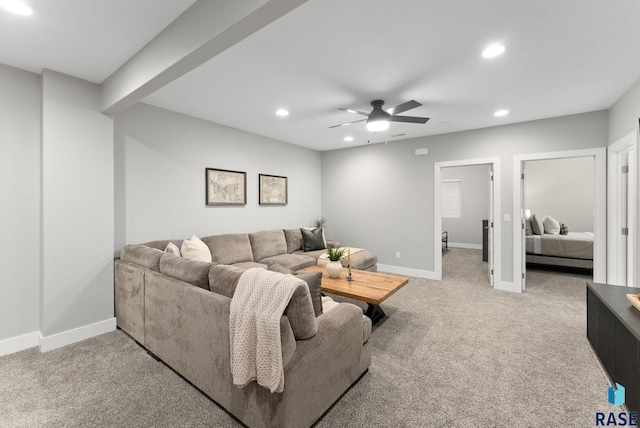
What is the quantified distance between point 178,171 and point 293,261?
2.10 meters

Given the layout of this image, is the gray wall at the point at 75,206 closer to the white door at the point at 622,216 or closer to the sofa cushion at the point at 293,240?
the sofa cushion at the point at 293,240

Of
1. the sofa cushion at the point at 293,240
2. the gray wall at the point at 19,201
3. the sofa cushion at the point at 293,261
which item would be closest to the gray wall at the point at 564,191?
the sofa cushion at the point at 293,240

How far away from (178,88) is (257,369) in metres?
2.96

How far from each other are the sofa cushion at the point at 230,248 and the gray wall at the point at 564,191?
7.61 metres

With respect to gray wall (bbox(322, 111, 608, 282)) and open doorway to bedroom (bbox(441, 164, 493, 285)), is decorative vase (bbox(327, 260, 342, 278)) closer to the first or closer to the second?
gray wall (bbox(322, 111, 608, 282))

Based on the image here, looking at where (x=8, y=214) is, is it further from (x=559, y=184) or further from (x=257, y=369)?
(x=559, y=184)

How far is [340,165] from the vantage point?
6184 millimetres

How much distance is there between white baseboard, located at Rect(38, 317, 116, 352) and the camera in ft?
8.50

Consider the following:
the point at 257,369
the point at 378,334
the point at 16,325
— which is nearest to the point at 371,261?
the point at 378,334

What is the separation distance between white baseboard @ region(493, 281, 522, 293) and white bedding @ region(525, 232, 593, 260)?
1855mm

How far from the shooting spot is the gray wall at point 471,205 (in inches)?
313

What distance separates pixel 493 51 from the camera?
2.28 meters

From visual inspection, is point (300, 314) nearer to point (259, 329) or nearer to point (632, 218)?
point (259, 329)

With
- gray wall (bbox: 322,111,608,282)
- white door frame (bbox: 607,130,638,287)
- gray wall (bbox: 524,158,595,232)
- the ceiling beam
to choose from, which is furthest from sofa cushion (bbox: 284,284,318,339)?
gray wall (bbox: 524,158,595,232)
